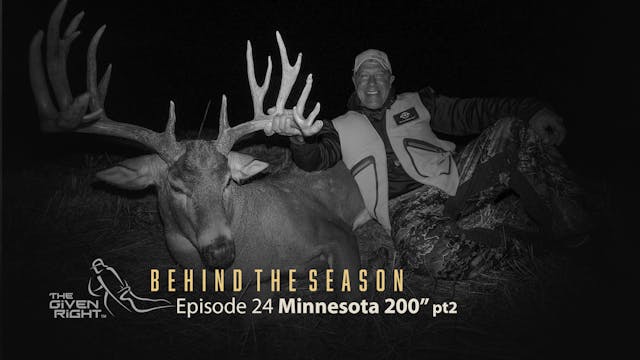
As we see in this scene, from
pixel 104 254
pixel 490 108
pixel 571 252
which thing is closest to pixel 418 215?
pixel 490 108

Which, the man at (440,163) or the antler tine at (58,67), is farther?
the man at (440,163)

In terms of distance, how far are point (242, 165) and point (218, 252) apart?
80cm

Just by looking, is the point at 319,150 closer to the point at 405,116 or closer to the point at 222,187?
the point at 405,116

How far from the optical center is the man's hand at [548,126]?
124 inches

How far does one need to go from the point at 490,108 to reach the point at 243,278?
2140 millimetres

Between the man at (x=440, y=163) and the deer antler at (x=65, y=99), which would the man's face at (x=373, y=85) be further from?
the deer antler at (x=65, y=99)

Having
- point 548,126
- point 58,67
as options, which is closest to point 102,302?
point 58,67

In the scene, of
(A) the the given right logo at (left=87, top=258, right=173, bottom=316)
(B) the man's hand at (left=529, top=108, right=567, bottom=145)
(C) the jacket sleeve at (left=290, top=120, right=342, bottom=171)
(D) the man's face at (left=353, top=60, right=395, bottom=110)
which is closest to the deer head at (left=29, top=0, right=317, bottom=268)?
(C) the jacket sleeve at (left=290, top=120, right=342, bottom=171)

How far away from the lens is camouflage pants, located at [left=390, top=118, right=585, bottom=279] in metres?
3.14

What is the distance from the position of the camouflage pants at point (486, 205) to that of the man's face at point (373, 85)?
2.43 feet

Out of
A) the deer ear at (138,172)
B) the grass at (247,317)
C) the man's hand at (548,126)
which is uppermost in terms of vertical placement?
the man's hand at (548,126)

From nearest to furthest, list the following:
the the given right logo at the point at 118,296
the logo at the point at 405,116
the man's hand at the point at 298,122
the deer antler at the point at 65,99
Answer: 1. the deer antler at the point at 65,99
2. the man's hand at the point at 298,122
3. the the given right logo at the point at 118,296
4. the logo at the point at 405,116

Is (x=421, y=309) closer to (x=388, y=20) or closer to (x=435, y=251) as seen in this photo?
(x=435, y=251)

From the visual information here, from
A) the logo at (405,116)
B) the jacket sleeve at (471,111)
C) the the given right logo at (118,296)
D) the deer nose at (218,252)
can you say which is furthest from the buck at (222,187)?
the jacket sleeve at (471,111)
